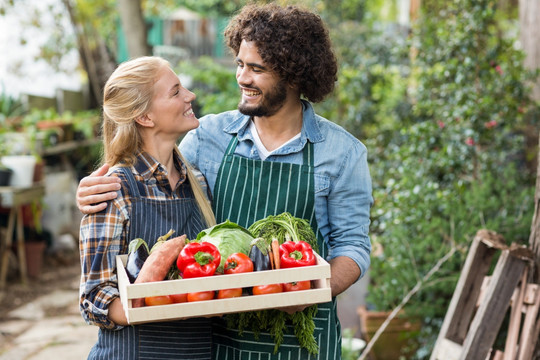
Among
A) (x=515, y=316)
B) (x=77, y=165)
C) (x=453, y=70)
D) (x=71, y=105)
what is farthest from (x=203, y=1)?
(x=515, y=316)

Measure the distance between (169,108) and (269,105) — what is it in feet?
1.27

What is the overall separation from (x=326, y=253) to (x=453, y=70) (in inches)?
112

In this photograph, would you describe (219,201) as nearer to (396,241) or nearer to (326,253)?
(326,253)

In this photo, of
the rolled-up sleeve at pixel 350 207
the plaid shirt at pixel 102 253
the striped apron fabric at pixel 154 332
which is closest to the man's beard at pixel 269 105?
the rolled-up sleeve at pixel 350 207

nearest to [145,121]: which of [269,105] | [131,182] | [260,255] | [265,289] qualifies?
[131,182]

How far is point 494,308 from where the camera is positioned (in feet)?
10.5

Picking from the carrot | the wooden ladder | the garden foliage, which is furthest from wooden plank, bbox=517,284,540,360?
the carrot

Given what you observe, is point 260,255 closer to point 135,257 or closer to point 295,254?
point 295,254

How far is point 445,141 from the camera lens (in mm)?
4777

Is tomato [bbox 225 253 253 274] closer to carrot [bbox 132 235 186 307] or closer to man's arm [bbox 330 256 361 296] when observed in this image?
carrot [bbox 132 235 186 307]

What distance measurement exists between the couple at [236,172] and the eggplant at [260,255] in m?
0.37

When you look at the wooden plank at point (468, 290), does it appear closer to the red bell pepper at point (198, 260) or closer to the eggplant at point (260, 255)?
the eggplant at point (260, 255)

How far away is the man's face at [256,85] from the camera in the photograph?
2498 millimetres

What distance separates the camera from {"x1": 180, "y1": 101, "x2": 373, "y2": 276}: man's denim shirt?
2455 millimetres
